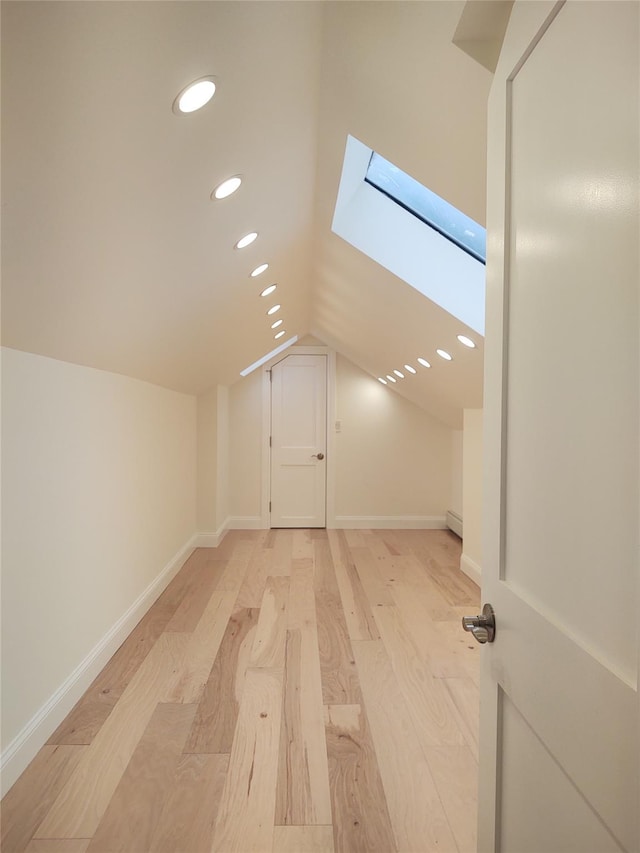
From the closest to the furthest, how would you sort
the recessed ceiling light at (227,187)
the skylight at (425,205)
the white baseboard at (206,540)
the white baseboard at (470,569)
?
1. the recessed ceiling light at (227,187)
2. the skylight at (425,205)
3. the white baseboard at (470,569)
4. the white baseboard at (206,540)

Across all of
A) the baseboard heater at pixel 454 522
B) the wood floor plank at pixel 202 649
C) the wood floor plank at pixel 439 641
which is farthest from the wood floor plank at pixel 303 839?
the baseboard heater at pixel 454 522

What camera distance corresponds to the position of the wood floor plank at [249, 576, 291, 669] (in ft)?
9.45

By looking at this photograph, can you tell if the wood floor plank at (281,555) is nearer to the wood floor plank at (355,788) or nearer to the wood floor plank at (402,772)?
the wood floor plank at (402,772)

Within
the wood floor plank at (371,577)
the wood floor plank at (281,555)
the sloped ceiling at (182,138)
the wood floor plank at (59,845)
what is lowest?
the wood floor plank at (371,577)

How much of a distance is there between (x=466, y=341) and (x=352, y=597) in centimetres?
208

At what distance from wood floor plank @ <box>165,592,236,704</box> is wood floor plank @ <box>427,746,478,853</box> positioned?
1.13m

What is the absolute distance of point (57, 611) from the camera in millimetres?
2275

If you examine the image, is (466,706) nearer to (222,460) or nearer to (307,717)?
(307,717)

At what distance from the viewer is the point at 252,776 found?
1.93 metres

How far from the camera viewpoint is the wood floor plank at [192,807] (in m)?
1.63

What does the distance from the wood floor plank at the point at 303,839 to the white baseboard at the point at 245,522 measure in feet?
15.3

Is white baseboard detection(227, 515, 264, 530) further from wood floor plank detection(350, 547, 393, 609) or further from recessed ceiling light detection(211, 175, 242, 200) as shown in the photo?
recessed ceiling light detection(211, 175, 242, 200)

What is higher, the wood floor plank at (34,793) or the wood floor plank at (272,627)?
the wood floor plank at (34,793)

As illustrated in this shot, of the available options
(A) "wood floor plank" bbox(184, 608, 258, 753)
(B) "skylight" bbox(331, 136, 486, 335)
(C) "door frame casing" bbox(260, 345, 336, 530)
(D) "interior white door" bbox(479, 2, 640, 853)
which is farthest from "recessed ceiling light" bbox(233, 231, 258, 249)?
(C) "door frame casing" bbox(260, 345, 336, 530)
